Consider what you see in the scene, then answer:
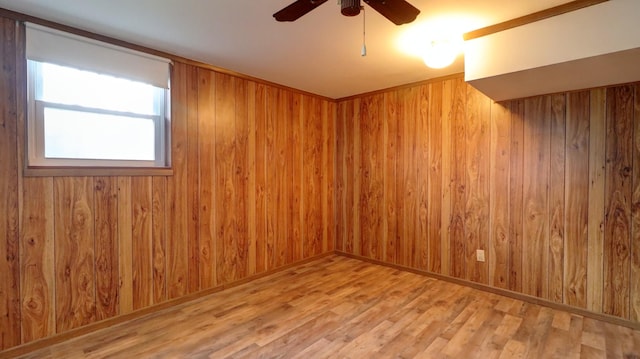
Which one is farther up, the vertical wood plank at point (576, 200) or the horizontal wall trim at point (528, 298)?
the vertical wood plank at point (576, 200)

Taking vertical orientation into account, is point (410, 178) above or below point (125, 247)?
above

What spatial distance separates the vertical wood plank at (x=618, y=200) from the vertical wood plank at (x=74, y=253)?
13.6 ft

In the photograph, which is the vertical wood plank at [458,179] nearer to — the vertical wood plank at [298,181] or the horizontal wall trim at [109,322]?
the vertical wood plank at [298,181]

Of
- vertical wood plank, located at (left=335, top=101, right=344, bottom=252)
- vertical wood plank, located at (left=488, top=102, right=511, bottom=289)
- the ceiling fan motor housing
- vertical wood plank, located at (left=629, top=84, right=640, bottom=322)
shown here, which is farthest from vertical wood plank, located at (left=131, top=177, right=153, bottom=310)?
vertical wood plank, located at (left=629, top=84, right=640, bottom=322)

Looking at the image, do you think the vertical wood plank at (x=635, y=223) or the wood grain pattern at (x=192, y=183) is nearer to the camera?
the vertical wood plank at (x=635, y=223)

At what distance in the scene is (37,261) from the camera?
2117 mm

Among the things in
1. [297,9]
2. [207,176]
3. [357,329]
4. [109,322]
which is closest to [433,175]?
[357,329]

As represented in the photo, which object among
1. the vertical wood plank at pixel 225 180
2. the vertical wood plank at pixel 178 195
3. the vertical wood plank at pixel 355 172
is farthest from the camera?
the vertical wood plank at pixel 355 172

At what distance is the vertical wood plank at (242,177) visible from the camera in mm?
3270

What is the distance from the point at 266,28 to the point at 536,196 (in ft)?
9.14

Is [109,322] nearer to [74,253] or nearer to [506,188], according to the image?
[74,253]

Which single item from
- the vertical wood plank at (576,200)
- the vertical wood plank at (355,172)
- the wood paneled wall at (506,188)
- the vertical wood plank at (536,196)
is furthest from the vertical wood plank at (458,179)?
the vertical wood plank at (355,172)

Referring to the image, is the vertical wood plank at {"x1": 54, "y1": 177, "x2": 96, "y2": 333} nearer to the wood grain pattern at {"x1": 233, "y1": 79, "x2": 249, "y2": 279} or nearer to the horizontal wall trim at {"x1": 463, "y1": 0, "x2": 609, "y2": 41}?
the wood grain pattern at {"x1": 233, "y1": 79, "x2": 249, "y2": 279}

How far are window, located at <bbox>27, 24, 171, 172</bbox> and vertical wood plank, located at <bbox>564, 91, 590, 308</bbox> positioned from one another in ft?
11.7
